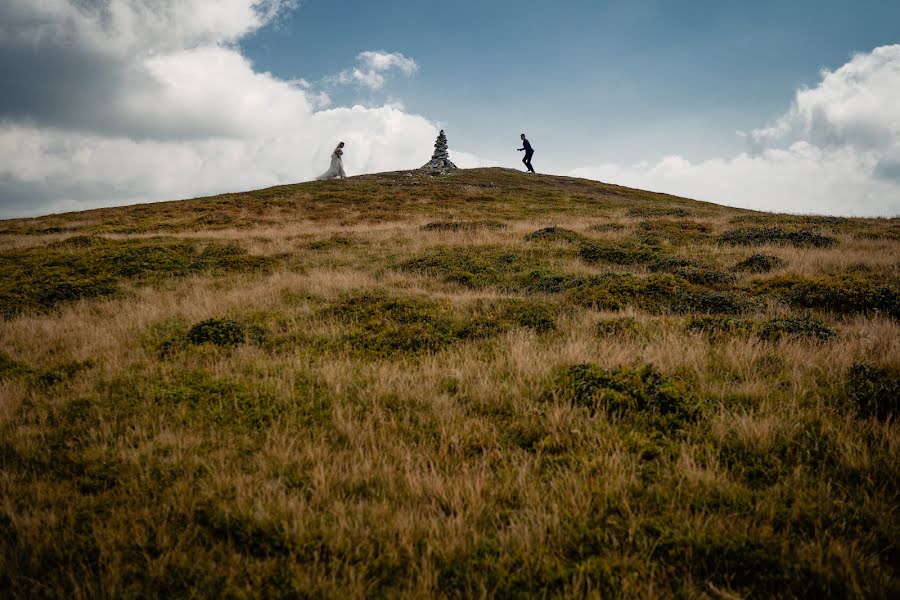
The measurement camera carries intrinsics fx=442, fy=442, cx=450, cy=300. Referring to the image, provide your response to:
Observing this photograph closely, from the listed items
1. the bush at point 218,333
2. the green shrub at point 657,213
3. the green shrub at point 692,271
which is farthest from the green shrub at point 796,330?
the green shrub at point 657,213

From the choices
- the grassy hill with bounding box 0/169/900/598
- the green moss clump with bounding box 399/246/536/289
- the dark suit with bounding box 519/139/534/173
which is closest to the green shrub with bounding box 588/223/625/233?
the green moss clump with bounding box 399/246/536/289

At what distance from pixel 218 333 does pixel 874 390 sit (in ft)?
29.0

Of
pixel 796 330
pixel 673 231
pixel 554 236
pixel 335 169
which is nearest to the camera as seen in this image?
pixel 796 330

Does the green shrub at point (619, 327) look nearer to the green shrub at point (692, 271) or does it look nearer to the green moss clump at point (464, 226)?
the green shrub at point (692, 271)

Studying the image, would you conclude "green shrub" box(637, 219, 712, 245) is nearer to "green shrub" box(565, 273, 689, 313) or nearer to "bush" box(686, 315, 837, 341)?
"green shrub" box(565, 273, 689, 313)

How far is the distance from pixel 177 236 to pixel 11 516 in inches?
869

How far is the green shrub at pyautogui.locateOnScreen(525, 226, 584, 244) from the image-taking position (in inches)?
705

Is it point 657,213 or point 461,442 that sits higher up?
point 657,213

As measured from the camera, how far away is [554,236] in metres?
18.3

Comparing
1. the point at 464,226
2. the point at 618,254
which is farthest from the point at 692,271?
the point at 464,226

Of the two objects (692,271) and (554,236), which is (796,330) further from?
(554,236)

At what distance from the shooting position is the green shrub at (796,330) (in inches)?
255

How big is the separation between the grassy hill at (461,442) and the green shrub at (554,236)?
7.40 meters

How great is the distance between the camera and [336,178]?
4916cm
